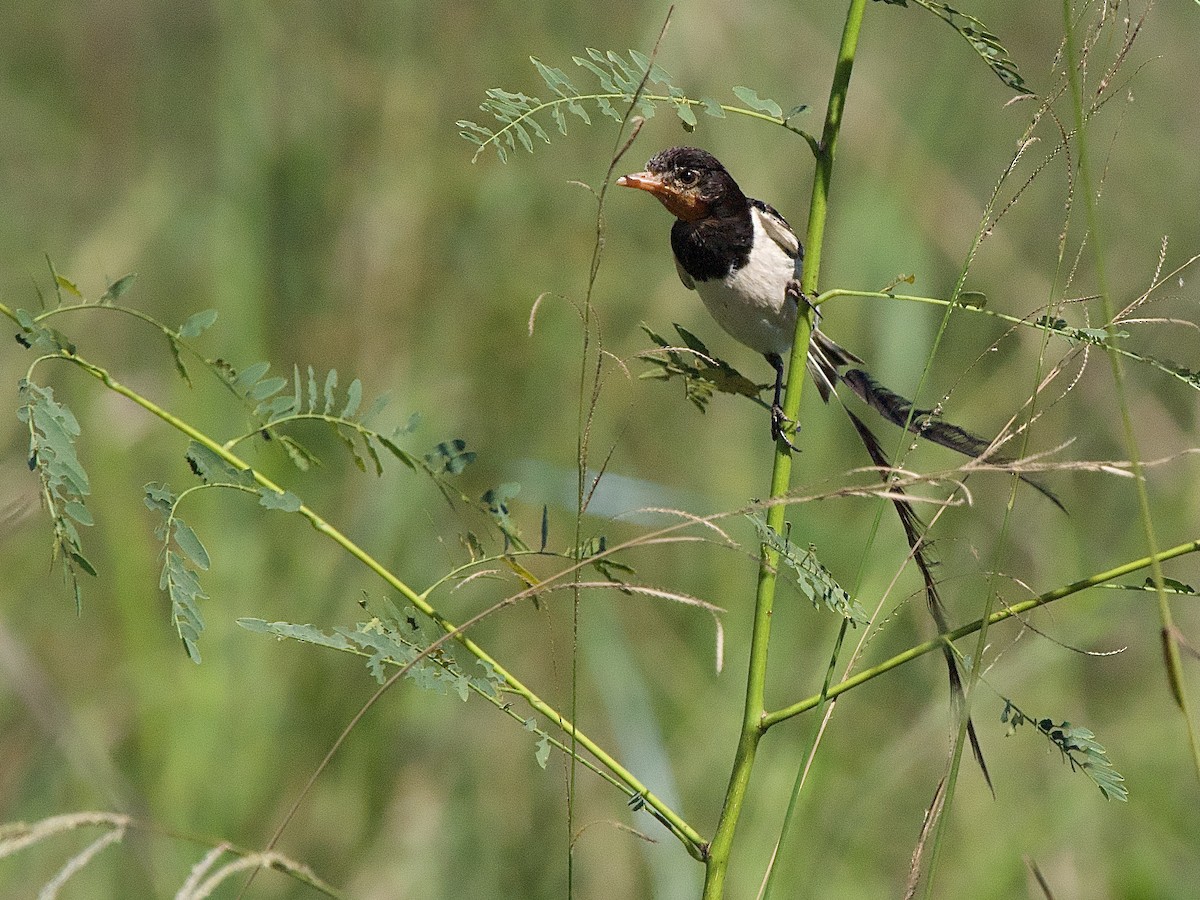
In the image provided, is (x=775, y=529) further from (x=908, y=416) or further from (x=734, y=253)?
(x=734, y=253)

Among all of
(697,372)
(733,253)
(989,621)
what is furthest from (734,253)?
(989,621)

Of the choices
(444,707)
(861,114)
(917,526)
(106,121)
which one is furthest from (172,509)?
(106,121)

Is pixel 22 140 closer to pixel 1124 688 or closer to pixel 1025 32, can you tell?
pixel 1025 32

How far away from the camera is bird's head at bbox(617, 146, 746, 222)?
Answer: 7.77 feet

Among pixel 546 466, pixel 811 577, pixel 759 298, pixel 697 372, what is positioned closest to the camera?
pixel 811 577

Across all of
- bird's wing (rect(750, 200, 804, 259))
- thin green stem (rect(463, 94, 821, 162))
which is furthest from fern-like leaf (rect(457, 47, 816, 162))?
bird's wing (rect(750, 200, 804, 259))

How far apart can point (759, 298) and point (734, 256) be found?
0.30ft

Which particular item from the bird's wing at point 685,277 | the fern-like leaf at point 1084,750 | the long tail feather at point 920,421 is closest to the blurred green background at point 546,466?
the bird's wing at point 685,277

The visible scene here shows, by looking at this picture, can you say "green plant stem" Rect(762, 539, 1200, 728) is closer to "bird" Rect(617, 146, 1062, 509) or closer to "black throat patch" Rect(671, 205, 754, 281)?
"bird" Rect(617, 146, 1062, 509)

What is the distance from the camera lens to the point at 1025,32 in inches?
159

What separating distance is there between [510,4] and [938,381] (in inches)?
58.5

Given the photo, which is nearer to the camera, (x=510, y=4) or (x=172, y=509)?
(x=172, y=509)

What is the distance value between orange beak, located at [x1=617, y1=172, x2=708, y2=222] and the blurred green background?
1.75 ft

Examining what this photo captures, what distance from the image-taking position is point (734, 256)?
251 cm
